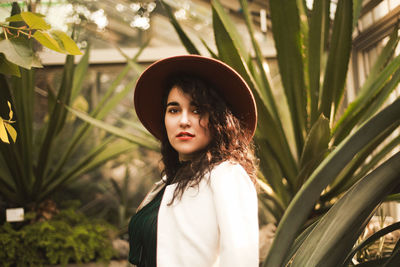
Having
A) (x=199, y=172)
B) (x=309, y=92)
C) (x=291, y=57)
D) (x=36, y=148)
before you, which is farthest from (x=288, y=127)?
(x=36, y=148)

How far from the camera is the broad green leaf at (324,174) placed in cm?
40

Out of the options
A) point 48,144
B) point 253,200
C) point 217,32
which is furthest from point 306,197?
point 48,144

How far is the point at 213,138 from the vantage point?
34.3 inches

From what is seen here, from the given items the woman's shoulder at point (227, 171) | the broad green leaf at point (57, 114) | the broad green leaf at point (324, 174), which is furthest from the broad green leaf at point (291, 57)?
the broad green leaf at point (57, 114)

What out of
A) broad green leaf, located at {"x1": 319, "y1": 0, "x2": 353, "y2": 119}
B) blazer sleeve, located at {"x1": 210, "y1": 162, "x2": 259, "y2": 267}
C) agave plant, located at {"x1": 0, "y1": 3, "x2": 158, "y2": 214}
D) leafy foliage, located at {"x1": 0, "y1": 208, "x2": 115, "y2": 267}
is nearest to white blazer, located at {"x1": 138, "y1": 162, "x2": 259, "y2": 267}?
blazer sleeve, located at {"x1": 210, "y1": 162, "x2": 259, "y2": 267}

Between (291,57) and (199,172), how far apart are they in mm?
696

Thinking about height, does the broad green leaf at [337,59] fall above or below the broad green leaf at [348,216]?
above

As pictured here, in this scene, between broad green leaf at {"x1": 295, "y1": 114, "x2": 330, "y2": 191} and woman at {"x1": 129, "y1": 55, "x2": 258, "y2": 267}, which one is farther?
broad green leaf at {"x1": 295, "y1": 114, "x2": 330, "y2": 191}

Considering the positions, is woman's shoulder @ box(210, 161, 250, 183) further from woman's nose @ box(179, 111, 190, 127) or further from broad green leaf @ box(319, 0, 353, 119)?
broad green leaf @ box(319, 0, 353, 119)

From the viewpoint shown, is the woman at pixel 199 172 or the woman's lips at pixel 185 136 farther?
A: the woman's lips at pixel 185 136

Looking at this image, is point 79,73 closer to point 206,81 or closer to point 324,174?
point 206,81

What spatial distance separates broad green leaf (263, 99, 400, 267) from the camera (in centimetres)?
40

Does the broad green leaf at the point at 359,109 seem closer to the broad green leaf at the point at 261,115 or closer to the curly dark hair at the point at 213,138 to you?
the broad green leaf at the point at 261,115

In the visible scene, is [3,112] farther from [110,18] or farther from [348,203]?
[110,18]
